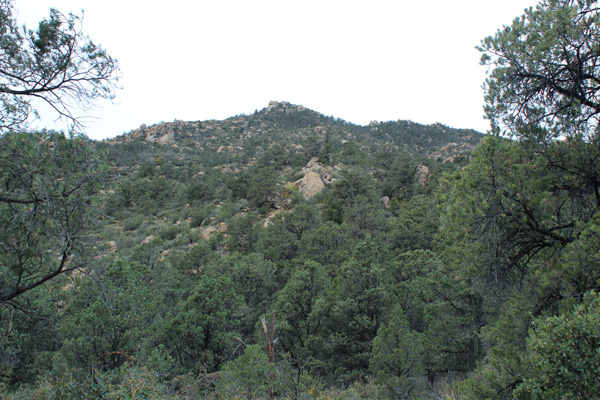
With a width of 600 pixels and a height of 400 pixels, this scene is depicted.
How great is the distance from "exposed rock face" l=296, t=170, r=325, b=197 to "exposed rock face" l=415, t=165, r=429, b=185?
972 centimetres

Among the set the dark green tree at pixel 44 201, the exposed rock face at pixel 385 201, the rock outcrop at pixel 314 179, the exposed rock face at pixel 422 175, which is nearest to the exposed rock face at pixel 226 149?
the rock outcrop at pixel 314 179

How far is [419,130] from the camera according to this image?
70.1 m

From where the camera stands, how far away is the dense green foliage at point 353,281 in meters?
4.15

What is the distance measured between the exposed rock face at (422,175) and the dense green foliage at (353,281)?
26.2ft

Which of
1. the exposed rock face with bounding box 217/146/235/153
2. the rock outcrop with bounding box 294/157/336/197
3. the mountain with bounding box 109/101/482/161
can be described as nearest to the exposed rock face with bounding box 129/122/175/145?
the mountain with bounding box 109/101/482/161

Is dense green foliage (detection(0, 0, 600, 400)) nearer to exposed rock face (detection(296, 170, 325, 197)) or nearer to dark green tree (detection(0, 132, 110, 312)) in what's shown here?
dark green tree (detection(0, 132, 110, 312))

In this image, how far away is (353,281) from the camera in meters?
13.2

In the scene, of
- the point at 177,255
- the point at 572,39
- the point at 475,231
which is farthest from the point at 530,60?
the point at 177,255

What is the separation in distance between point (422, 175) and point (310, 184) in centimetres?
1164

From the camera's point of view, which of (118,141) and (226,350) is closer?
(226,350)

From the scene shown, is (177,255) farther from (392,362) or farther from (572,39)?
(572,39)

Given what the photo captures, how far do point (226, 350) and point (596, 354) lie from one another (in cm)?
1116

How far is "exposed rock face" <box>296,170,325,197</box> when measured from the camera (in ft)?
99.4

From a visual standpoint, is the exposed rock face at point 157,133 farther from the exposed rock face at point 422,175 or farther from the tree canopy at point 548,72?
the tree canopy at point 548,72
